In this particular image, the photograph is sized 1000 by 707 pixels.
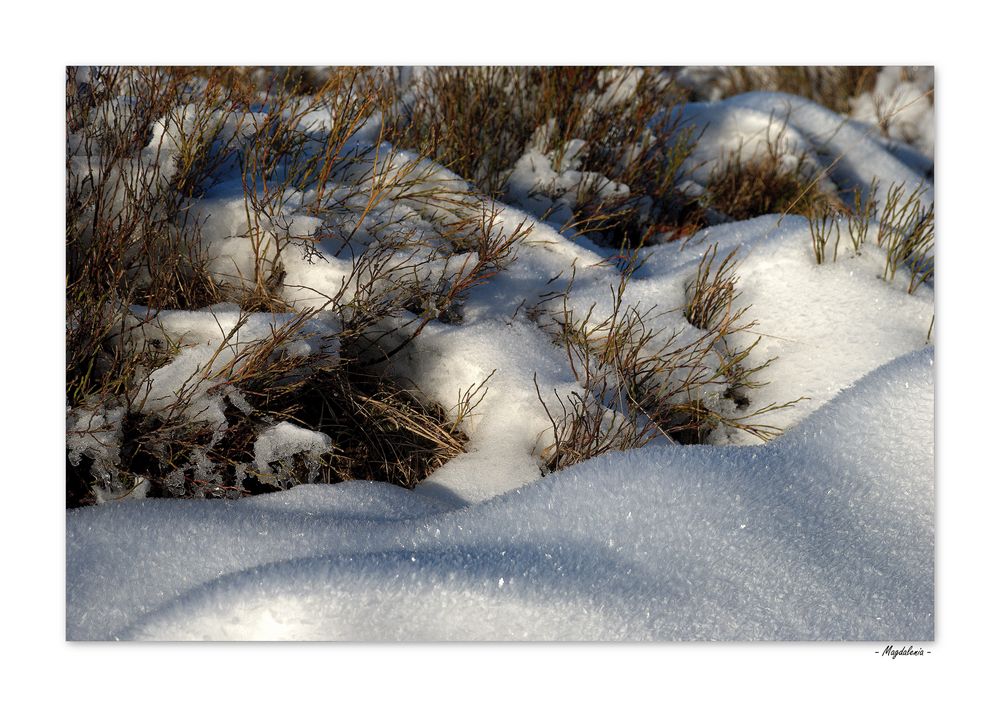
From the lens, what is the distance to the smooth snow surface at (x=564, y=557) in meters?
1.37

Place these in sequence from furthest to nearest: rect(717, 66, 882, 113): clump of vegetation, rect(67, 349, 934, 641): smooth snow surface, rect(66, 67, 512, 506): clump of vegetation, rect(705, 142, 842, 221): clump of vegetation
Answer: rect(717, 66, 882, 113): clump of vegetation → rect(705, 142, 842, 221): clump of vegetation → rect(66, 67, 512, 506): clump of vegetation → rect(67, 349, 934, 641): smooth snow surface

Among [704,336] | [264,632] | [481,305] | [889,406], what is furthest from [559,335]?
[264,632]

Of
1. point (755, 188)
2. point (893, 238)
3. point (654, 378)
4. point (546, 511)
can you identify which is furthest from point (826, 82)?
point (546, 511)

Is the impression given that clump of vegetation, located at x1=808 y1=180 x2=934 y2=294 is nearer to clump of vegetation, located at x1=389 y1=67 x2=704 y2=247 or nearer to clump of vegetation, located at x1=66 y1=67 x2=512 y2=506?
clump of vegetation, located at x1=389 y1=67 x2=704 y2=247

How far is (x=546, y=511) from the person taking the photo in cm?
147

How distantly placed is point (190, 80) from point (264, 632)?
1111 mm

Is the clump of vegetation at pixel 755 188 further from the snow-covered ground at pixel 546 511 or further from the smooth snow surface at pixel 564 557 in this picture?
the smooth snow surface at pixel 564 557

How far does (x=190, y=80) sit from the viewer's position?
1.77 meters

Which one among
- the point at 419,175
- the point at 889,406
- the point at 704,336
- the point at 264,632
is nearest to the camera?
the point at 264,632

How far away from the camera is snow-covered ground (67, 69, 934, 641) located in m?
1.38

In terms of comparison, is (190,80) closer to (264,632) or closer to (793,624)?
(264,632)

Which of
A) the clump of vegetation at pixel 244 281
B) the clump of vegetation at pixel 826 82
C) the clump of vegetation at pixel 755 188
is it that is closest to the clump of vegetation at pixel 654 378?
the clump of vegetation at pixel 244 281

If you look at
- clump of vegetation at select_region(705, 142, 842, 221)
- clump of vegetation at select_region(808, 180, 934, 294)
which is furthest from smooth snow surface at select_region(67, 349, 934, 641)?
clump of vegetation at select_region(705, 142, 842, 221)
